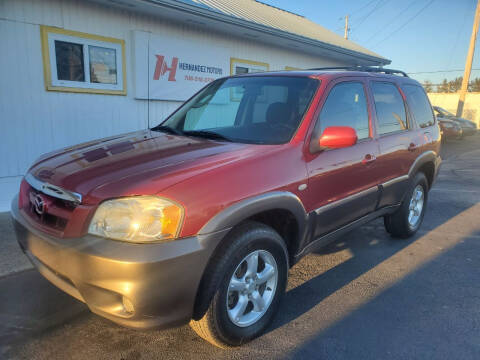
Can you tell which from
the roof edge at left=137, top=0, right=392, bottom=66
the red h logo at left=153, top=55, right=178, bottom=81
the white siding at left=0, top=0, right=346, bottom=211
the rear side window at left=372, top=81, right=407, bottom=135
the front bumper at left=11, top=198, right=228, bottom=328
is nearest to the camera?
the front bumper at left=11, top=198, right=228, bottom=328

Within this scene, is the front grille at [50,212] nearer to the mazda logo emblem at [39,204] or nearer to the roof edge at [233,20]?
the mazda logo emblem at [39,204]

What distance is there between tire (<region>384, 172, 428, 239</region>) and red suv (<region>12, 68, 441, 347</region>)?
1.73 ft

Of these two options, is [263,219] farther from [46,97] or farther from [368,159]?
[46,97]

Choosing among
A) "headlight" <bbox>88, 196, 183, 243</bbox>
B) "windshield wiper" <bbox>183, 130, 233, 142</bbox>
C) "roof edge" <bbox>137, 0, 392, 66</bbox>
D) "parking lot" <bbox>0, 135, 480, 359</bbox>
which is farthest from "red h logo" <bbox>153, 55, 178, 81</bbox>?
"headlight" <bbox>88, 196, 183, 243</bbox>

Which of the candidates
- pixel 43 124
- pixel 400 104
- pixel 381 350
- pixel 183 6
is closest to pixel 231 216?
pixel 381 350

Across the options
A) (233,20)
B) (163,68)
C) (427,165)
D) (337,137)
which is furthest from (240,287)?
(233,20)

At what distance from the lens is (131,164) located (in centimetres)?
223

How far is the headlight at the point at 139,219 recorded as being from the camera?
1.88m

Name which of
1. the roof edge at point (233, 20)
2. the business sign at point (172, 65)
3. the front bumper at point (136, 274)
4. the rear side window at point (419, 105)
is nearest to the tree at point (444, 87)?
the roof edge at point (233, 20)

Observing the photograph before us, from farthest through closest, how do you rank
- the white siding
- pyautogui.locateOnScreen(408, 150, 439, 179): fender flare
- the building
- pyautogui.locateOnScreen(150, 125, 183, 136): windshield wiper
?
the building, the white siding, pyautogui.locateOnScreen(408, 150, 439, 179): fender flare, pyautogui.locateOnScreen(150, 125, 183, 136): windshield wiper

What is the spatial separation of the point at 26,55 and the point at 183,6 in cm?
277

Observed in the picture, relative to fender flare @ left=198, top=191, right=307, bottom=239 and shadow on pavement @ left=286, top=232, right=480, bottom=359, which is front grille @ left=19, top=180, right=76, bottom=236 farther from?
shadow on pavement @ left=286, top=232, right=480, bottom=359

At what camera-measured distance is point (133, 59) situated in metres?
6.87

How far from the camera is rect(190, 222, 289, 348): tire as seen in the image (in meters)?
2.11
